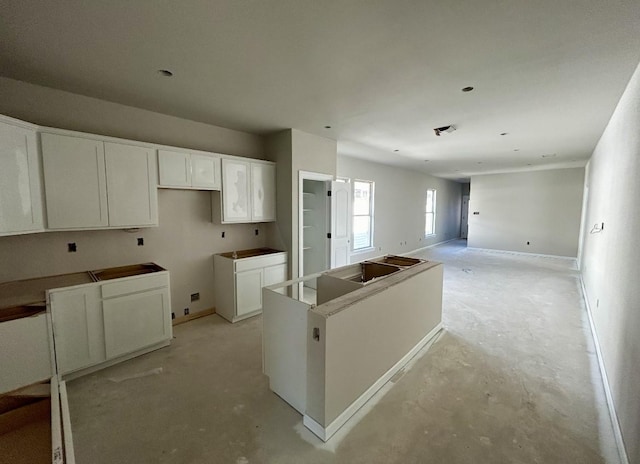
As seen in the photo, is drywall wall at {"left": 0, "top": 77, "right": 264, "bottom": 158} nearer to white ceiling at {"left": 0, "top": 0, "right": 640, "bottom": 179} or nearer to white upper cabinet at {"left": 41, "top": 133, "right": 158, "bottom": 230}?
white ceiling at {"left": 0, "top": 0, "right": 640, "bottom": 179}

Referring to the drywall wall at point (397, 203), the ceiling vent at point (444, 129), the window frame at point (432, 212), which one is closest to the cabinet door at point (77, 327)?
the ceiling vent at point (444, 129)

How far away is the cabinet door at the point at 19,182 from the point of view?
2.12 metres

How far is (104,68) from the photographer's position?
2219 mm

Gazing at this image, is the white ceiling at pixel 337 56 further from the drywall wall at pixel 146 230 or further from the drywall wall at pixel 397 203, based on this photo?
the drywall wall at pixel 397 203

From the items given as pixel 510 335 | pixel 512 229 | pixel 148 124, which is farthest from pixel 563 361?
pixel 512 229

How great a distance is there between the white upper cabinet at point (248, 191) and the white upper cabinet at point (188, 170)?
0.46 ft

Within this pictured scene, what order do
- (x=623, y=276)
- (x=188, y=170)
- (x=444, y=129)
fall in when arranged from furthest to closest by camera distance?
(x=444, y=129) → (x=188, y=170) → (x=623, y=276)

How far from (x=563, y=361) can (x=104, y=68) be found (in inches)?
200

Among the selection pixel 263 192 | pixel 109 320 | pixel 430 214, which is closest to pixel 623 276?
pixel 263 192

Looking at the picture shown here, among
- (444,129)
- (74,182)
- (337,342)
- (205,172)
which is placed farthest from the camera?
(444,129)

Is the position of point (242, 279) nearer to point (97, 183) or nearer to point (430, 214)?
point (97, 183)

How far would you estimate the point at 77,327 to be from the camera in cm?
241

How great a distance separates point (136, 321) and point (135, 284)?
0.38 metres

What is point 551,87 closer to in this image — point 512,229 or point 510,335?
point 510,335
